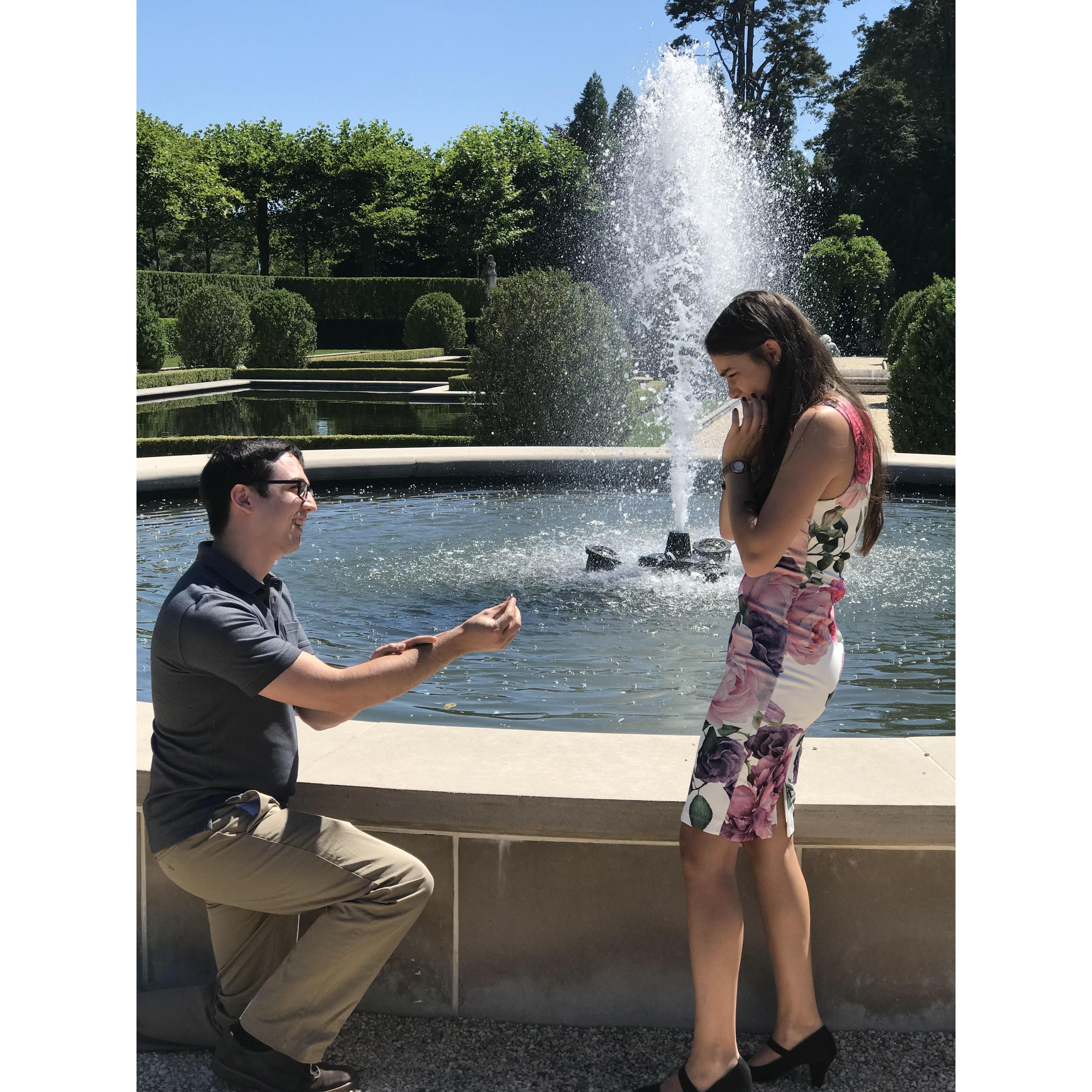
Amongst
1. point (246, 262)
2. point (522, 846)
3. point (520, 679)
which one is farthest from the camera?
point (246, 262)

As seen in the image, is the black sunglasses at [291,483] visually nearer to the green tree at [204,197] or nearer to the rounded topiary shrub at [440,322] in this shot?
the rounded topiary shrub at [440,322]

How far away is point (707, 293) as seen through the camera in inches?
844

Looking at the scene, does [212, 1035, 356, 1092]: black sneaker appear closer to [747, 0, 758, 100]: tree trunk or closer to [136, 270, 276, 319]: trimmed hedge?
[136, 270, 276, 319]: trimmed hedge

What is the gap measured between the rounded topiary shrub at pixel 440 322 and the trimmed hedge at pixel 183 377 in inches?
361

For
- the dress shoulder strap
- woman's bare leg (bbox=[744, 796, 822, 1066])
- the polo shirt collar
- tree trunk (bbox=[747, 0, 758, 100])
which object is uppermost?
tree trunk (bbox=[747, 0, 758, 100])

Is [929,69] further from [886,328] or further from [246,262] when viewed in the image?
[246,262]

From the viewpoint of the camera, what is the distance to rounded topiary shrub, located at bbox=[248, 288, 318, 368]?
28.5 m

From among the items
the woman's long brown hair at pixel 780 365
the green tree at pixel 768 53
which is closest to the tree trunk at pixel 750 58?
the green tree at pixel 768 53

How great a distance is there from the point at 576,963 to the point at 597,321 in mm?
10746

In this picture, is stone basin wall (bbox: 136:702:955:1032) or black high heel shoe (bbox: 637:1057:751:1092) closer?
black high heel shoe (bbox: 637:1057:751:1092)

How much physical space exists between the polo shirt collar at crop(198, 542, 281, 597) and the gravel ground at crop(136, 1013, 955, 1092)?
97cm

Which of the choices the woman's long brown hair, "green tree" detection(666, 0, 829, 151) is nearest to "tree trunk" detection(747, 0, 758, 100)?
"green tree" detection(666, 0, 829, 151)

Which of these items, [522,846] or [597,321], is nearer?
[522,846]

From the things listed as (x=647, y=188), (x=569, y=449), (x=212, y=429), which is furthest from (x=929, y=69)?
(x=569, y=449)
